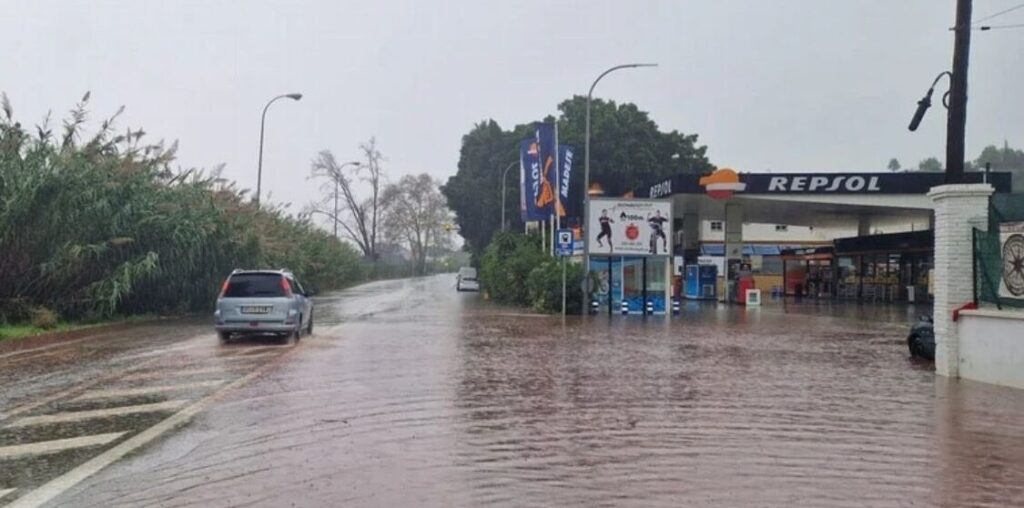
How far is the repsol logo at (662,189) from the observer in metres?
41.9

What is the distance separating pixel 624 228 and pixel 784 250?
29.2 meters

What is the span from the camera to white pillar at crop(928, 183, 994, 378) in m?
14.8

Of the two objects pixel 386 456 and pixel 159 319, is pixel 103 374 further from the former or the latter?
pixel 159 319

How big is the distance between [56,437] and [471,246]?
74656 millimetres

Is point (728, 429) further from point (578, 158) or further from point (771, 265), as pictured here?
point (578, 158)

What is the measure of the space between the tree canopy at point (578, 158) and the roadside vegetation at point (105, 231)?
25.9m

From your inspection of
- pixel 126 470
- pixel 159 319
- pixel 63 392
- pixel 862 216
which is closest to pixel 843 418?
pixel 126 470

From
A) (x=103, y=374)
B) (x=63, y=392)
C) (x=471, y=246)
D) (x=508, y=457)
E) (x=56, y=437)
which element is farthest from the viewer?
(x=471, y=246)

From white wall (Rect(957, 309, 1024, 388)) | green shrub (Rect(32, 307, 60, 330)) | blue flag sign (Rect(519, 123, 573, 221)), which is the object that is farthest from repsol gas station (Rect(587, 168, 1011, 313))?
white wall (Rect(957, 309, 1024, 388))

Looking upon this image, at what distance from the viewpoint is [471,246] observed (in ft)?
276

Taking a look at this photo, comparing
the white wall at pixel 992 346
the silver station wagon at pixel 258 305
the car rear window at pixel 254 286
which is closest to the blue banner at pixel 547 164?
the silver station wagon at pixel 258 305

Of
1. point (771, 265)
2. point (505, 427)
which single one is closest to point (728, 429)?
point (505, 427)

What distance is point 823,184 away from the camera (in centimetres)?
4041

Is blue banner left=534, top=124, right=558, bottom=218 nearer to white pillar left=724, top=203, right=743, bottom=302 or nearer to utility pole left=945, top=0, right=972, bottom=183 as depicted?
white pillar left=724, top=203, right=743, bottom=302
